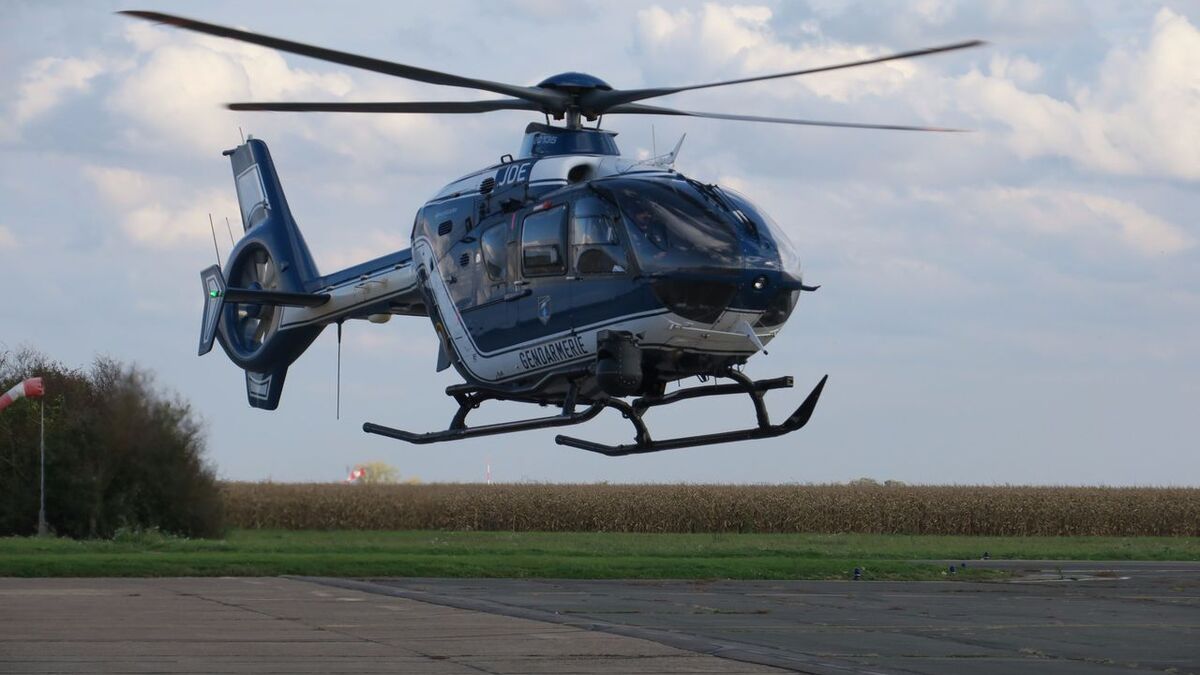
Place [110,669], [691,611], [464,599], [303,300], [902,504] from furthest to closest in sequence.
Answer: [902,504] < [303,300] < [464,599] < [691,611] < [110,669]

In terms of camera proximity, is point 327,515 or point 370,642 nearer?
point 370,642

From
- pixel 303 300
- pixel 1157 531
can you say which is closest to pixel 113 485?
pixel 303 300

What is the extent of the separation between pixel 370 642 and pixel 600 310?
5941 mm

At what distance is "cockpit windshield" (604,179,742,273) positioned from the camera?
17484mm

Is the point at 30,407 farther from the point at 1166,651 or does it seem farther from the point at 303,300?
the point at 1166,651

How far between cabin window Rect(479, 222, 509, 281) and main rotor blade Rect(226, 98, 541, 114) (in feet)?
5.86

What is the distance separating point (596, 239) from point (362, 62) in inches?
130

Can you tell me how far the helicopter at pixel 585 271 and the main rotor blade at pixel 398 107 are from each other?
0.02 m

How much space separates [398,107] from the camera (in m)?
19.8

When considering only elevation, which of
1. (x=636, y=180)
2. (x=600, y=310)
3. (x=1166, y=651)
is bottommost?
(x=1166, y=651)

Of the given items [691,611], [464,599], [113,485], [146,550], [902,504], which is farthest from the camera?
[902,504]

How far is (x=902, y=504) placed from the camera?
56438mm

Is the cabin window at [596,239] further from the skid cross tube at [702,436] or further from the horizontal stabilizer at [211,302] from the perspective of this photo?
the horizontal stabilizer at [211,302]

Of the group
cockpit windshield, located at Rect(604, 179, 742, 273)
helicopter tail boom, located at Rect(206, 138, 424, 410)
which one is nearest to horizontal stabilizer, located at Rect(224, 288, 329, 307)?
helicopter tail boom, located at Rect(206, 138, 424, 410)
